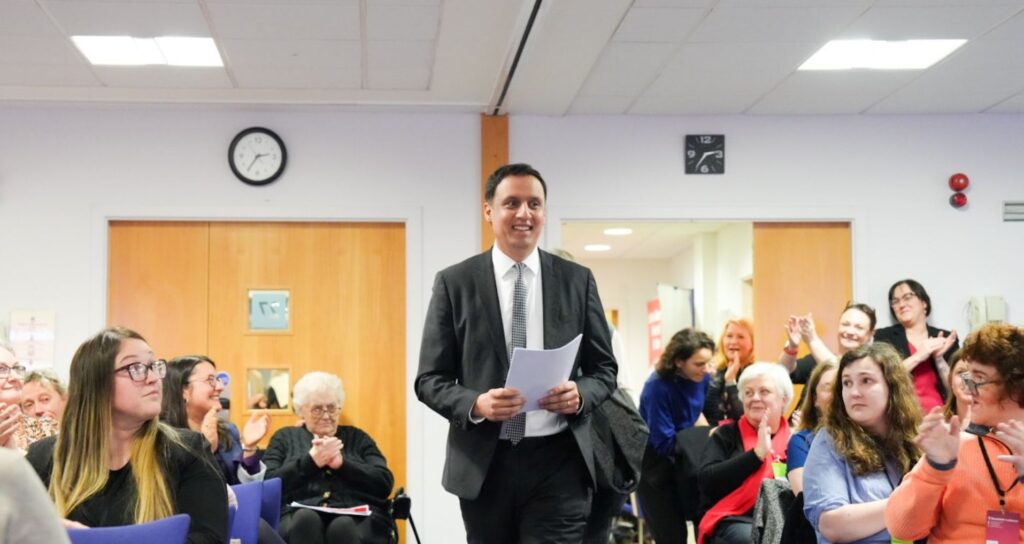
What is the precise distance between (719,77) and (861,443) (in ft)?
9.57

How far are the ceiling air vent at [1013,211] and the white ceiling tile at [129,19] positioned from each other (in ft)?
15.0

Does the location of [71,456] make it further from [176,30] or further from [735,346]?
[735,346]

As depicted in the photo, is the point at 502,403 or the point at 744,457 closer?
the point at 502,403

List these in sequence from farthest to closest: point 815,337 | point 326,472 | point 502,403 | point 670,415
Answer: point 815,337, point 670,415, point 326,472, point 502,403

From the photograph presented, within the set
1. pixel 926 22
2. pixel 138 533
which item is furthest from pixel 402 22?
pixel 138 533

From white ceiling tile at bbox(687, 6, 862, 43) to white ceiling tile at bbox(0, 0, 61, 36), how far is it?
281 centimetres

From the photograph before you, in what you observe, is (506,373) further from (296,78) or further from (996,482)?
(296,78)

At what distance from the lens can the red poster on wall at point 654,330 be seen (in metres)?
11.7

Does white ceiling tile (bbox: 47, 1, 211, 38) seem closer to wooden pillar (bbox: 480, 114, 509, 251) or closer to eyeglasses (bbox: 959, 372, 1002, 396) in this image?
wooden pillar (bbox: 480, 114, 509, 251)

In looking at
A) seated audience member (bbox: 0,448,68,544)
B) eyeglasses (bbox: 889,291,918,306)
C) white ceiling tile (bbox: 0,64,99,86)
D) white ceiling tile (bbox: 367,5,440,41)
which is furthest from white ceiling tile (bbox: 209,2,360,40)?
seated audience member (bbox: 0,448,68,544)

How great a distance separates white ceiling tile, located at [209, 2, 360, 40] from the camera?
4.66 meters

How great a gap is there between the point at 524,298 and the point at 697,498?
231 centimetres

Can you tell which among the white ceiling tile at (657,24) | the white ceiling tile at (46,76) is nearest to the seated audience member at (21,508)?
the white ceiling tile at (657,24)

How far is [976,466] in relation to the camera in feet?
8.82
